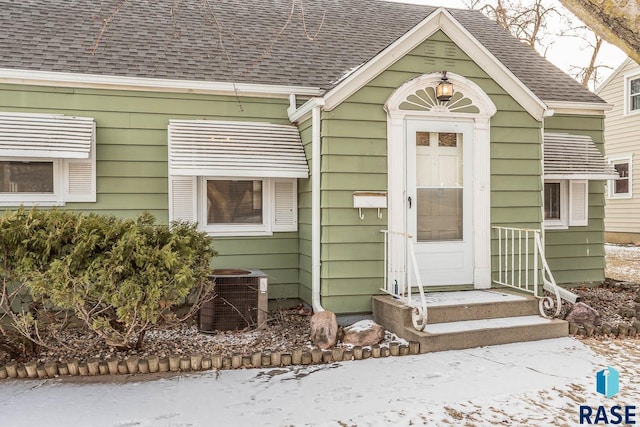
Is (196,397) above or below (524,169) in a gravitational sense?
below

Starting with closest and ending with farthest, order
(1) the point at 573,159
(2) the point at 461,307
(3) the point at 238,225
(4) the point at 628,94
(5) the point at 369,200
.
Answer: (2) the point at 461,307 → (5) the point at 369,200 → (3) the point at 238,225 → (1) the point at 573,159 → (4) the point at 628,94

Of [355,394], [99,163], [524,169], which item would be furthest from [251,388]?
[524,169]

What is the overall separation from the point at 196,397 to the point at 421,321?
219 cm

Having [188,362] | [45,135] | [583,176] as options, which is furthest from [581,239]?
[45,135]

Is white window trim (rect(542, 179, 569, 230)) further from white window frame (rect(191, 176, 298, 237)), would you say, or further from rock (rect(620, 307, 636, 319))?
white window frame (rect(191, 176, 298, 237))

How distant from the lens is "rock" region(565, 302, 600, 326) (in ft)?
17.0

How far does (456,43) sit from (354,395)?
4.05 meters

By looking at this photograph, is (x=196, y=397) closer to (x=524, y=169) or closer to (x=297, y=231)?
(x=297, y=231)

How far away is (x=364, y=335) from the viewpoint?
14.9ft

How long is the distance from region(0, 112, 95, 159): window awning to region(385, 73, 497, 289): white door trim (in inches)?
136

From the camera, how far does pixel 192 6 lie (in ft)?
24.7

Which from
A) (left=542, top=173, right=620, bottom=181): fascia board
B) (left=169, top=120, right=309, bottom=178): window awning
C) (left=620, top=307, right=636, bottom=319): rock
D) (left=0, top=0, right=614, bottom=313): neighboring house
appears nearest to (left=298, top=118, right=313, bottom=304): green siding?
(left=0, top=0, right=614, bottom=313): neighboring house

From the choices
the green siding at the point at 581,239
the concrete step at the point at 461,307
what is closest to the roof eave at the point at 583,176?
the green siding at the point at 581,239

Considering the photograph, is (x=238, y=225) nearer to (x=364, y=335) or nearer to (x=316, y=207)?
(x=316, y=207)
